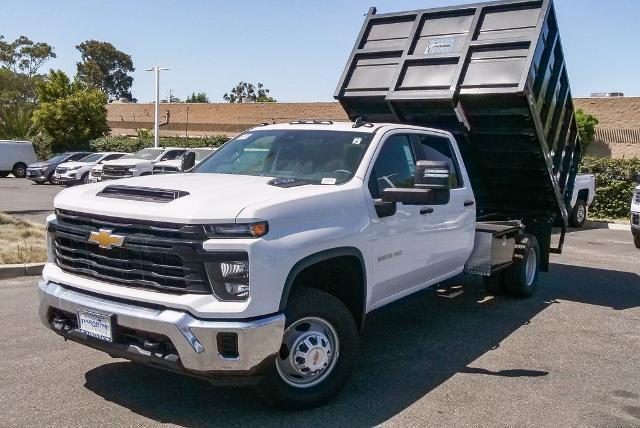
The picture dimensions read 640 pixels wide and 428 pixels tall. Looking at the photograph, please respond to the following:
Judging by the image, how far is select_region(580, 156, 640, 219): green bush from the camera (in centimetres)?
1841

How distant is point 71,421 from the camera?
4.23 m

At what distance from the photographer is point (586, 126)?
104ft

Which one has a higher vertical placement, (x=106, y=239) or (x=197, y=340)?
(x=106, y=239)

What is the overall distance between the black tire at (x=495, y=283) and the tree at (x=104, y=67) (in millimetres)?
A: 81488

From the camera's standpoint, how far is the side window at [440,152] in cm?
611

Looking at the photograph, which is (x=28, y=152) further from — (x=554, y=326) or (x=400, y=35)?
(x=554, y=326)

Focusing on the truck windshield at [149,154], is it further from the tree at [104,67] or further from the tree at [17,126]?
the tree at [104,67]

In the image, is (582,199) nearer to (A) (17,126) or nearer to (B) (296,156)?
(B) (296,156)

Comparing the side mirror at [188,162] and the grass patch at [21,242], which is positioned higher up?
the side mirror at [188,162]

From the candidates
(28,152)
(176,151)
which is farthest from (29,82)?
(176,151)

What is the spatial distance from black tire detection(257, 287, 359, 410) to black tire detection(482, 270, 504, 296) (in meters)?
3.92

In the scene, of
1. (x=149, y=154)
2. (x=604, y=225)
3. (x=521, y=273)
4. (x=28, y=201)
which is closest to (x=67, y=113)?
(x=149, y=154)

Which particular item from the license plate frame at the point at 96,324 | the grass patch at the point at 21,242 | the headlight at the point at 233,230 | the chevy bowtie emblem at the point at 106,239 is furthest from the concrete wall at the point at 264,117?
the headlight at the point at 233,230

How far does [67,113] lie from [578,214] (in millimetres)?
32730
